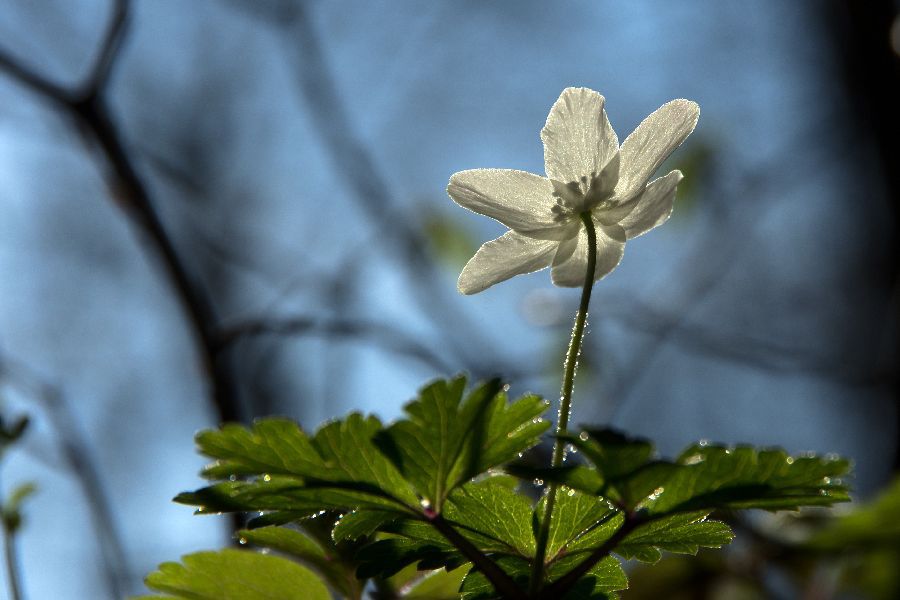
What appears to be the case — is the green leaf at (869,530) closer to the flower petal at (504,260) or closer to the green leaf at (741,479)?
the green leaf at (741,479)

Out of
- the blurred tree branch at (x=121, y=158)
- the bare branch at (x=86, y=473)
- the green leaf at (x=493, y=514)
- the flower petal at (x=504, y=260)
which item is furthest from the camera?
the blurred tree branch at (x=121, y=158)

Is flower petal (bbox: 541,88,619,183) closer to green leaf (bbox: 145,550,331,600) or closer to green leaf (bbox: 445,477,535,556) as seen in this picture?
green leaf (bbox: 445,477,535,556)

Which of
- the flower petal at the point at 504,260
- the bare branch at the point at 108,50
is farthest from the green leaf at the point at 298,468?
the bare branch at the point at 108,50

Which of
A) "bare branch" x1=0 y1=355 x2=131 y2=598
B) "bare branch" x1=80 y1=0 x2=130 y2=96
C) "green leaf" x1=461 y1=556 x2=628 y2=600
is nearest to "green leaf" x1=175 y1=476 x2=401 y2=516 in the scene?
"green leaf" x1=461 y1=556 x2=628 y2=600

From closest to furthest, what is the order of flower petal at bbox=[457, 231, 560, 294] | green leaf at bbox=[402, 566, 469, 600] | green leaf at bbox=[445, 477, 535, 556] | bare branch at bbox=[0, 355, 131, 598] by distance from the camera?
green leaf at bbox=[445, 477, 535, 556] < green leaf at bbox=[402, 566, 469, 600] < flower petal at bbox=[457, 231, 560, 294] < bare branch at bbox=[0, 355, 131, 598]

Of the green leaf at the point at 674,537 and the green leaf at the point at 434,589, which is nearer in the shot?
the green leaf at the point at 674,537

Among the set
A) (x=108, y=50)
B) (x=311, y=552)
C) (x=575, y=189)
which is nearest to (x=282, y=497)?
(x=311, y=552)
